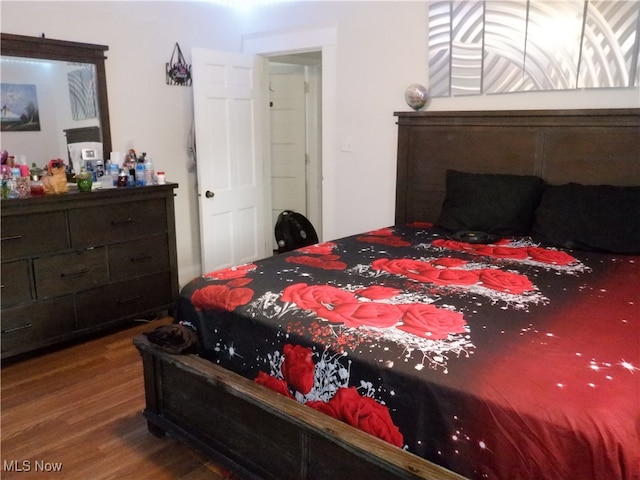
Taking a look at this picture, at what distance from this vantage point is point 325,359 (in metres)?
1.54

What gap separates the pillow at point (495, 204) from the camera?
111 inches

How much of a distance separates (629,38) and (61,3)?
10.9 ft

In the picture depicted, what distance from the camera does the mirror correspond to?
301cm

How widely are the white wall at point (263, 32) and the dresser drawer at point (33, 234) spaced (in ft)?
3.09

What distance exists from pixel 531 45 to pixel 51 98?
2.94 m

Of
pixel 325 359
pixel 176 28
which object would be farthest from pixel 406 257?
pixel 176 28

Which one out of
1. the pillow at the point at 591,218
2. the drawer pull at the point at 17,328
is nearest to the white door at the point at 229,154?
the drawer pull at the point at 17,328

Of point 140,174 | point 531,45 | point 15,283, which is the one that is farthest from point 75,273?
point 531,45

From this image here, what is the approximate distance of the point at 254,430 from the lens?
1.73 meters

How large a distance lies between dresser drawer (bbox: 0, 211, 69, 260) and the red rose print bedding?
1203 mm

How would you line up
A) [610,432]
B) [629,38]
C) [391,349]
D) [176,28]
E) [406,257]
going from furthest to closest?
[176,28], [629,38], [406,257], [391,349], [610,432]

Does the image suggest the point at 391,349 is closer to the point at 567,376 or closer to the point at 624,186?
the point at 567,376

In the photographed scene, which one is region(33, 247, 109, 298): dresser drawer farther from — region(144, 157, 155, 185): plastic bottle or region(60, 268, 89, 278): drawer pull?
region(144, 157, 155, 185): plastic bottle

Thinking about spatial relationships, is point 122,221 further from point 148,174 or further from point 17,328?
point 17,328
